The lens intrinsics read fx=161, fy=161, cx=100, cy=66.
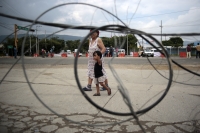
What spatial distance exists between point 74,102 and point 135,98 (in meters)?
1.21

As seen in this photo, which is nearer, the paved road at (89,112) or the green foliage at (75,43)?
the green foliage at (75,43)

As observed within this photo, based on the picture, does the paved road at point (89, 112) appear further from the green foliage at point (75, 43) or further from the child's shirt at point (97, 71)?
the green foliage at point (75, 43)

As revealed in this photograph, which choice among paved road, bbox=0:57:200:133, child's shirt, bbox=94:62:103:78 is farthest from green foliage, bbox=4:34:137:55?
paved road, bbox=0:57:200:133

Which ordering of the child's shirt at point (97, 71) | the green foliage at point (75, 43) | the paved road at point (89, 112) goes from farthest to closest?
the child's shirt at point (97, 71) → the paved road at point (89, 112) → the green foliage at point (75, 43)

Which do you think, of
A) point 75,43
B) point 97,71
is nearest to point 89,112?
point 97,71

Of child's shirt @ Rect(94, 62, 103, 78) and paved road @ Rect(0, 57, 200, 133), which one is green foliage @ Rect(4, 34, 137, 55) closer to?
child's shirt @ Rect(94, 62, 103, 78)

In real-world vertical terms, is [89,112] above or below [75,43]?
below

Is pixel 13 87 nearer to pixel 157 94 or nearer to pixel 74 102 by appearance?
pixel 74 102

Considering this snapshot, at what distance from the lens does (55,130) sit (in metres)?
1.96

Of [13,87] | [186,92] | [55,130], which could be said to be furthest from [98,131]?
[13,87]

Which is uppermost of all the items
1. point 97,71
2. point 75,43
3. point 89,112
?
point 75,43

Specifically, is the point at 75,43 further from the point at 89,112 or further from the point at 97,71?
the point at 89,112

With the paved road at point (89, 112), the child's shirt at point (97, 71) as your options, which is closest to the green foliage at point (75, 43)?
the child's shirt at point (97, 71)

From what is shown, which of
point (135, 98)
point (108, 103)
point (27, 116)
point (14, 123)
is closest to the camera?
point (14, 123)
